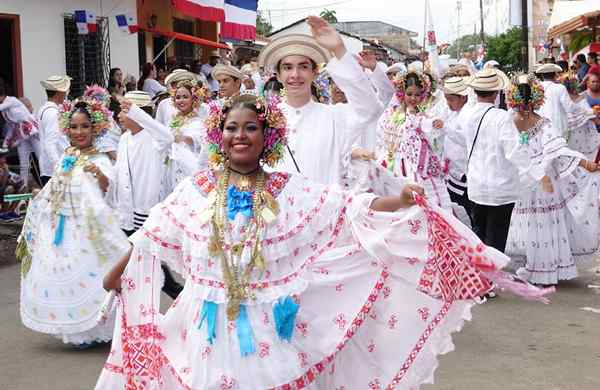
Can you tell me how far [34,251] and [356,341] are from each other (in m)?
3.63

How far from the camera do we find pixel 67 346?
7.31 meters

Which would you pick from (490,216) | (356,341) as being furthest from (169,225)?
(490,216)

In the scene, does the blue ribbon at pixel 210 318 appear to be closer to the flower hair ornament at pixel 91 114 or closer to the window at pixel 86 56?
the flower hair ornament at pixel 91 114

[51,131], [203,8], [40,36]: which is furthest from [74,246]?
[203,8]

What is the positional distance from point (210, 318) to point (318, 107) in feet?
6.03

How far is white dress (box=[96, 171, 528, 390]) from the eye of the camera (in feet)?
13.2

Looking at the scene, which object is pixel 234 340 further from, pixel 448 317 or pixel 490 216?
pixel 490 216

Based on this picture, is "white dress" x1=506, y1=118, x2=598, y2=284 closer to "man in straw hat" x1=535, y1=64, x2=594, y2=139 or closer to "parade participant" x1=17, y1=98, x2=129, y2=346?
"man in straw hat" x1=535, y1=64, x2=594, y2=139

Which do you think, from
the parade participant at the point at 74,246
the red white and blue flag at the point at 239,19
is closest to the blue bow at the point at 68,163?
the parade participant at the point at 74,246

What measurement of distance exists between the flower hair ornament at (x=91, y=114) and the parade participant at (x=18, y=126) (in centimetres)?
586

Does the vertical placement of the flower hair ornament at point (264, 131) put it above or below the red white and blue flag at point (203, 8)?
below

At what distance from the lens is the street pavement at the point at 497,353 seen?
20.3 ft

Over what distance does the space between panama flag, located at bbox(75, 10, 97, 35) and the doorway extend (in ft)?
4.27

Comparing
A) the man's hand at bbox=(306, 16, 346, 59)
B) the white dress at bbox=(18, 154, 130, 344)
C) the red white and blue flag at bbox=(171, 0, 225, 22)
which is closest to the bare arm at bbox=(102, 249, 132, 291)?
the man's hand at bbox=(306, 16, 346, 59)
